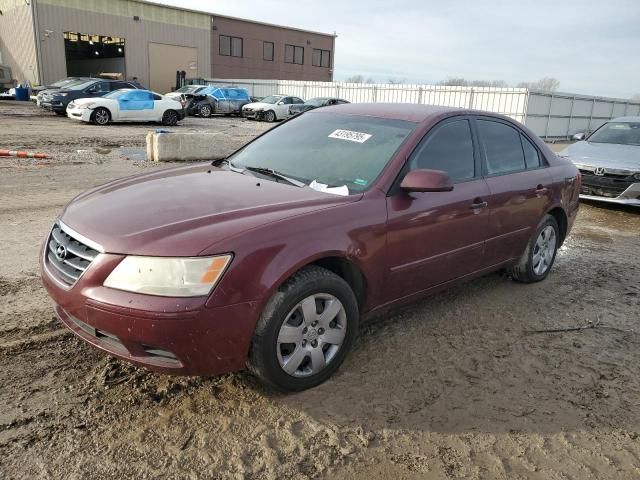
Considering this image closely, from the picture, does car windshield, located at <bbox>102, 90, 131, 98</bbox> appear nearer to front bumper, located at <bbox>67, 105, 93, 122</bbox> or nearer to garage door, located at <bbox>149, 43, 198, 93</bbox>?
front bumper, located at <bbox>67, 105, 93, 122</bbox>

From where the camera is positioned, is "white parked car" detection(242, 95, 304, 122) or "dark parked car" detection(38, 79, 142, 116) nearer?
"dark parked car" detection(38, 79, 142, 116)

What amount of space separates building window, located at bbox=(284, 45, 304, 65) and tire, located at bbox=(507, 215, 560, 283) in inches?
1981

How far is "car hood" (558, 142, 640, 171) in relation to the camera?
8.70 metres

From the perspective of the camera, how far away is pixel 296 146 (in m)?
4.03

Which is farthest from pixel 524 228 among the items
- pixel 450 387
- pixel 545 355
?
pixel 450 387

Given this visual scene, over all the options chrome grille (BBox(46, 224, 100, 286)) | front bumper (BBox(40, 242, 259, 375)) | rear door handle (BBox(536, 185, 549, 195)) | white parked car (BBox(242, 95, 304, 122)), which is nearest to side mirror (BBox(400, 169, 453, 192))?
front bumper (BBox(40, 242, 259, 375))

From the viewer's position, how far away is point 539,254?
5133mm

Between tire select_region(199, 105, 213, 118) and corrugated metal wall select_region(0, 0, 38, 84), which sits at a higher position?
corrugated metal wall select_region(0, 0, 38, 84)

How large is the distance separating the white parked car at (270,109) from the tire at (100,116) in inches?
376

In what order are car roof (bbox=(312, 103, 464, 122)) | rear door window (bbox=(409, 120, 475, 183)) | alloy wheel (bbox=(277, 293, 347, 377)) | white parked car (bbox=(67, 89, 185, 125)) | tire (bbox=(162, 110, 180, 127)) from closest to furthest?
1. alloy wheel (bbox=(277, 293, 347, 377))
2. rear door window (bbox=(409, 120, 475, 183))
3. car roof (bbox=(312, 103, 464, 122))
4. white parked car (bbox=(67, 89, 185, 125))
5. tire (bbox=(162, 110, 180, 127))

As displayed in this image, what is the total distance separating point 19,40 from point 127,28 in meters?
7.15

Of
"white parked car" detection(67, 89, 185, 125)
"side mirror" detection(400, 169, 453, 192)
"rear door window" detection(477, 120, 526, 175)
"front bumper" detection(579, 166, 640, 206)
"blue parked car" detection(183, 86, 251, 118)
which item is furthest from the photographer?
"blue parked car" detection(183, 86, 251, 118)

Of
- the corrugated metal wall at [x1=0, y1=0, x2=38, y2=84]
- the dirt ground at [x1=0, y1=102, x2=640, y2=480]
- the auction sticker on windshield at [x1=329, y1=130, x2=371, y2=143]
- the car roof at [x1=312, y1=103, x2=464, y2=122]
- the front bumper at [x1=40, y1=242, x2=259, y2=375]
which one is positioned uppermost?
the corrugated metal wall at [x1=0, y1=0, x2=38, y2=84]

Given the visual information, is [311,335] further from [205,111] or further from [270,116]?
[205,111]
